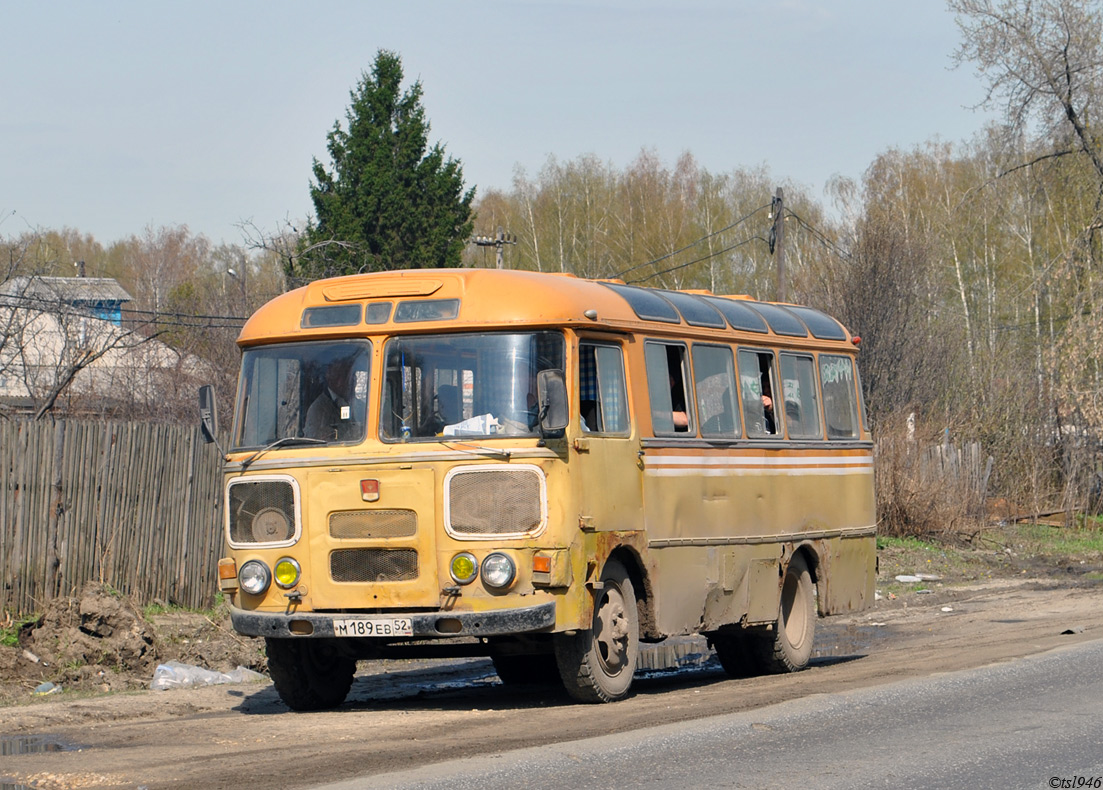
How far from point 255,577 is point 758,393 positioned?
4782mm

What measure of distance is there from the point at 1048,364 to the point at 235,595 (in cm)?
2294

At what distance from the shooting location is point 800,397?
13.4 metres

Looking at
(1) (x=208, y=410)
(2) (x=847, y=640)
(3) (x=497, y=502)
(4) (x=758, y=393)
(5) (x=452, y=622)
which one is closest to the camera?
(5) (x=452, y=622)

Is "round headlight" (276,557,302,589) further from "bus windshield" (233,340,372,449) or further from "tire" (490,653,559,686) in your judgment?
"tire" (490,653,559,686)

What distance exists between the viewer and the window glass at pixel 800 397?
43.1 feet

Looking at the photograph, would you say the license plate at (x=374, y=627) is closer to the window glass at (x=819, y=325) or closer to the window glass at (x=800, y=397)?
the window glass at (x=800, y=397)

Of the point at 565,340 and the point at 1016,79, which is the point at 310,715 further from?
the point at 1016,79

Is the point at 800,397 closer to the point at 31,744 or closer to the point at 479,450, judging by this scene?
the point at 479,450

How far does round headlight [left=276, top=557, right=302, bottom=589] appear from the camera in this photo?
9906mm

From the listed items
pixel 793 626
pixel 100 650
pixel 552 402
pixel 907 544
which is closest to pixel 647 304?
pixel 552 402

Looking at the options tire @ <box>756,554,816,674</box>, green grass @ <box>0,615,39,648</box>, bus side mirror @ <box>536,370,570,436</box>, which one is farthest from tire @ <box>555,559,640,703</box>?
green grass @ <box>0,615,39,648</box>

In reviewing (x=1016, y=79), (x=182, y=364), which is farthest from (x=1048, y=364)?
(x=182, y=364)

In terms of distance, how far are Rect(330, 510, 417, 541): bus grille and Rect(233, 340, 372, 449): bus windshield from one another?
0.53 m

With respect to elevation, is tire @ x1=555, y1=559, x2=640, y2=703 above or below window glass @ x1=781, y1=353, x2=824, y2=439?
below
